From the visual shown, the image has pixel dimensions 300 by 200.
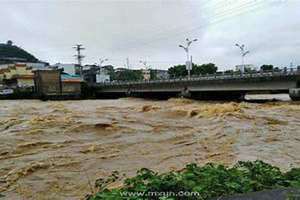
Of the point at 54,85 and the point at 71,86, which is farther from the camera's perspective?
the point at 71,86

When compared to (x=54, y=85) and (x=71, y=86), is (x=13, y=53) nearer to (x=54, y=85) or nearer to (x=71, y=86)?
(x=71, y=86)

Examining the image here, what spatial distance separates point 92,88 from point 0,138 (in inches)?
2490

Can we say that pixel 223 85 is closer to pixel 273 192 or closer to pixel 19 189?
pixel 19 189

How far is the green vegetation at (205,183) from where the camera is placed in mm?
4441

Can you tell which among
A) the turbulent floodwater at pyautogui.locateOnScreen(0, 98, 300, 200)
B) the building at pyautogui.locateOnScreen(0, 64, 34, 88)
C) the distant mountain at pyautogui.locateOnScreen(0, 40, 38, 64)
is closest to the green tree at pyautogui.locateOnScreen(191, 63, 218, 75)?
the building at pyautogui.locateOnScreen(0, 64, 34, 88)

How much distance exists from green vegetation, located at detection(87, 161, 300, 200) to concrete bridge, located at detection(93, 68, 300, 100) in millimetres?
34273

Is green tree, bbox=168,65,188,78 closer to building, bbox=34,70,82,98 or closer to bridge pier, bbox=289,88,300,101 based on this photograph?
building, bbox=34,70,82,98

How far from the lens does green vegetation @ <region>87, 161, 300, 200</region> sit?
14.6 ft

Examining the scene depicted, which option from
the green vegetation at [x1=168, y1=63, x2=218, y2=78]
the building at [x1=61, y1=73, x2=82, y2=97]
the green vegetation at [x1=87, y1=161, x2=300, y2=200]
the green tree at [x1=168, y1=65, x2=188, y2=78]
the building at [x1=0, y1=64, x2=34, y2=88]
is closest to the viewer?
the green vegetation at [x1=87, y1=161, x2=300, y2=200]

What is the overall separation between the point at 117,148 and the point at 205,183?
11.2 meters

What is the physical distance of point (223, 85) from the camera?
47.8 metres

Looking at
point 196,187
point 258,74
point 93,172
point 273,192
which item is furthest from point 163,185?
point 258,74

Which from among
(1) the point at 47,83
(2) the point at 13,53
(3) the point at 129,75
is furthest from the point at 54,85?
(2) the point at 13,53

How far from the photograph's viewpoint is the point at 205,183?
477 centimetres
